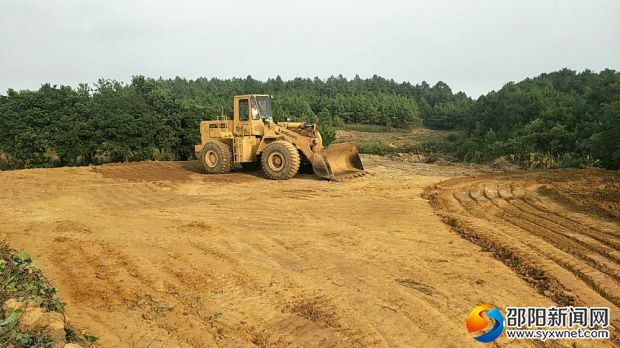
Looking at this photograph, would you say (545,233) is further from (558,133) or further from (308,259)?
(558,133)

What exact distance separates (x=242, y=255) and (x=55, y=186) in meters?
8.10

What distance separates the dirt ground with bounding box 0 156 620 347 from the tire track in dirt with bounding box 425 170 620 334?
0.02 metres

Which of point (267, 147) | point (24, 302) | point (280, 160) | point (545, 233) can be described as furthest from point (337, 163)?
point (24, 302)

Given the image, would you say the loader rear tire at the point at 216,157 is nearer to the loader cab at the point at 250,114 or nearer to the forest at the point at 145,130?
the loader cab at the point at 250,114

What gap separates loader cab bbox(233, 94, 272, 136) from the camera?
1351cm

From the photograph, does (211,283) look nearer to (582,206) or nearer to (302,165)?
(582,206)

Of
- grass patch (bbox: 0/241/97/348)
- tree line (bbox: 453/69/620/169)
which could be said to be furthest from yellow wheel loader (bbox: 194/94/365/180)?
grass patch (bbox: 0/241/97/348)

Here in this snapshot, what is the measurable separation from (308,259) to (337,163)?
7.59m

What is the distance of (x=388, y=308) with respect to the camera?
440cm

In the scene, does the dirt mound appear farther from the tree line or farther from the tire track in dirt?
the tree line

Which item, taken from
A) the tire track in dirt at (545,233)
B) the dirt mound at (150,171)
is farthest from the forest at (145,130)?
the tire track in dirt at (545,233)

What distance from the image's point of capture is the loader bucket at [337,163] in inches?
491

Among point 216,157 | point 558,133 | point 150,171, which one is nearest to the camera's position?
point 216,157

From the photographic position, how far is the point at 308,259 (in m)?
5.93
